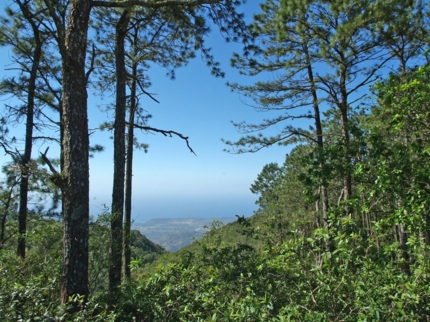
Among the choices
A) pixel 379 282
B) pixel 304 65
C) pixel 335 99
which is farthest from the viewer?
pixel 304 65

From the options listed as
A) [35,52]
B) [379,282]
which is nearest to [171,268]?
[379,282]

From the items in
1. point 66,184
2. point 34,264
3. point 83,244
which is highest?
point 66,184

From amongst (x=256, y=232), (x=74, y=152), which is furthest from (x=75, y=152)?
(x=256, y=232)

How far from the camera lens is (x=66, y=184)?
3.27 meters

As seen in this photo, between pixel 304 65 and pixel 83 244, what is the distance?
22.2ft

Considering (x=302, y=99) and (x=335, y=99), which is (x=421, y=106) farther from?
(x=302, y=99)

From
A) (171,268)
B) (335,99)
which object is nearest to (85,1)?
(171,268)

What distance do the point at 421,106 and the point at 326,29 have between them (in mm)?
4007

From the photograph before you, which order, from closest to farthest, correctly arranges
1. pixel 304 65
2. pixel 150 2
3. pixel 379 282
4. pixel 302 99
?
1. pixel 379 282
2. pixel 150 2
3. pixel 304 65
4. pixel 302 99

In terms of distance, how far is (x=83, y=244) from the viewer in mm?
3258

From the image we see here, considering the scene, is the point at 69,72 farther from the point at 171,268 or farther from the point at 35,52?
the point at 35,52

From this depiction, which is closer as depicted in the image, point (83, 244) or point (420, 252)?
point (420, 252)

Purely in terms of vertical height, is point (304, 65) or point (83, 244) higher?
point (304, 65)

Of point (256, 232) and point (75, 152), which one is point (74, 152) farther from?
point (256, 232)
